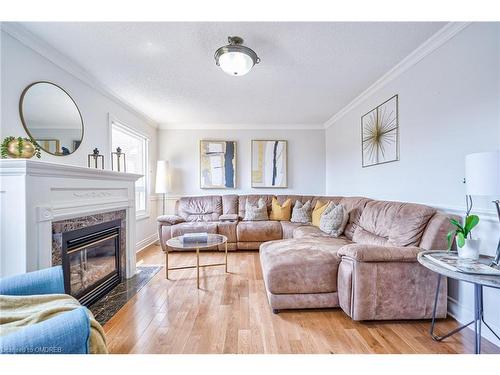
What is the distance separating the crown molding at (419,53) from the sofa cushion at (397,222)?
4.68ft

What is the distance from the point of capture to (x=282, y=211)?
4.13 metres

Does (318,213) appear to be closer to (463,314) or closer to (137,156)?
(463,314)

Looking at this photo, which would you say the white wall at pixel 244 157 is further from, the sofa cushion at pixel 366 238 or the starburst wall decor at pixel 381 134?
the sofa cushion at pixel 366 238

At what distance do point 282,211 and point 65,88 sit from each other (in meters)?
3.47

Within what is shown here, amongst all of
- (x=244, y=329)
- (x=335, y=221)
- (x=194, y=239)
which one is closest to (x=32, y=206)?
(x=194, y=239)

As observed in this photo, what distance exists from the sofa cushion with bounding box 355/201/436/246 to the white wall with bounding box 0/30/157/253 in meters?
3.31

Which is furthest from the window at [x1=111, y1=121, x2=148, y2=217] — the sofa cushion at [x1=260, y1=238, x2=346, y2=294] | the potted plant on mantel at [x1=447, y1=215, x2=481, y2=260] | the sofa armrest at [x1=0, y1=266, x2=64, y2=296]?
the potted plant on mantel at [x1=447, y1=215, x2=481, y2=260]

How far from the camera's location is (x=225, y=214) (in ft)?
13.9

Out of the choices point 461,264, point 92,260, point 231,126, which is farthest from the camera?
point 231,126

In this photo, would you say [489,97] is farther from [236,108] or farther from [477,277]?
[236,108]

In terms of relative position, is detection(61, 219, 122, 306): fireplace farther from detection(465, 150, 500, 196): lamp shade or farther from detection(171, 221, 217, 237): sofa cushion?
detection(465, 150, 500, 196): lamp shade

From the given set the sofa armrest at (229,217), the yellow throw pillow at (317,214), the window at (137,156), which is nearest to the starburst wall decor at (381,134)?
the yellow throw pillow at (317,214)

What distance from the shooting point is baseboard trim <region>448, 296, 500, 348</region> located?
60.3 inches
